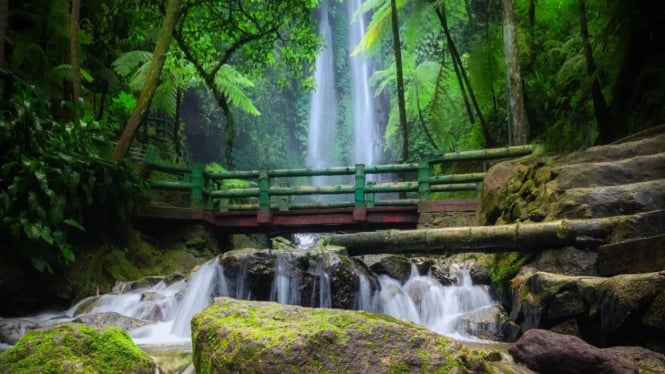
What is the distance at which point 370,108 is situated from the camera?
2719 centimetres

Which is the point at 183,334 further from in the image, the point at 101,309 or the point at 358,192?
the point at 358,192

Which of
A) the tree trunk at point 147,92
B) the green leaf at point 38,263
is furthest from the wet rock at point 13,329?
the tree trunk at point 147,92

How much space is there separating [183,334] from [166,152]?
1058 centimetres

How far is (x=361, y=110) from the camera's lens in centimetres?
2755

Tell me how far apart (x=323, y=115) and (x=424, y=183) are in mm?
19666

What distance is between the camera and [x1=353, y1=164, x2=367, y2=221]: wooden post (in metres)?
9.43

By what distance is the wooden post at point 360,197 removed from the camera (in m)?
9.43

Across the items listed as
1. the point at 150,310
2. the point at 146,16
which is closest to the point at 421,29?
the point at 146,16

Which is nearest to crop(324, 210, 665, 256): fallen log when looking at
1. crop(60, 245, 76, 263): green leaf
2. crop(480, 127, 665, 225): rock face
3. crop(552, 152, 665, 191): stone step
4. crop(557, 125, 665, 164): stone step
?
crop(480, 127, 665, 225): rock face

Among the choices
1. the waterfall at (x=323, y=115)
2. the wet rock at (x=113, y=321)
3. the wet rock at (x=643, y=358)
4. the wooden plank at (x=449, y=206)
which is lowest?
the wet rock at (x=113, y=321)

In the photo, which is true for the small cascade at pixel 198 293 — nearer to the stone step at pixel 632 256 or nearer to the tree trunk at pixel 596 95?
the stone step at pixel 632 256

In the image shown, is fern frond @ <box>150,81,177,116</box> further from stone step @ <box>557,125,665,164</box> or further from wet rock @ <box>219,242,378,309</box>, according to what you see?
stone step @ <box>557,125,665,164</box>

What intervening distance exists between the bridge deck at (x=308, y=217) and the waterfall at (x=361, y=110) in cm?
1515

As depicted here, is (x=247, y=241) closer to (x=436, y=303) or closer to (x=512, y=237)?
(x=436, y=303)
